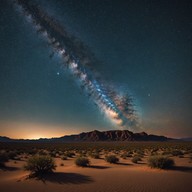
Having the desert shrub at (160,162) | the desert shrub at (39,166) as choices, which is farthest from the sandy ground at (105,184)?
the desert shrub at (160,162)

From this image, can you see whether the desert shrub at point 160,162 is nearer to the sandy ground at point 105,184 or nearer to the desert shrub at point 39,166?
the sandy ground at point 105,184

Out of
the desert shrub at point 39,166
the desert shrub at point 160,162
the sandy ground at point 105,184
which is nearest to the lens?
the sandy ground at point 105,184

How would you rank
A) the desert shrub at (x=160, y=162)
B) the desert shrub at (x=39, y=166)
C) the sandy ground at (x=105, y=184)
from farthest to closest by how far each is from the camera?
the desert shrub at (x=160, y=162), the desert shrub at (x=39, y=166), the sandy ground at (x=105, y=184)

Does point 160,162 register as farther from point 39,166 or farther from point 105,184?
point 39,166

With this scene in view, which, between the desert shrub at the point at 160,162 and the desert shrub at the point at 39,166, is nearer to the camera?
the desert shrub at the point at 39,166

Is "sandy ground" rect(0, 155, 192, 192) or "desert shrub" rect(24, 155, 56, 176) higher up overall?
"desert shrub" rect(24, 155, 56, 176)

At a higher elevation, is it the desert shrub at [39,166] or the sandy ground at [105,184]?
the desert shrub at [39,166]

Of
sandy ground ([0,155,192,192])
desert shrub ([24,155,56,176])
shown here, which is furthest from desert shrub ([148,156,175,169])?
desert shrub ([24,155,56,176])

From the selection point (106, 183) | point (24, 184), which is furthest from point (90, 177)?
point (24, 184)

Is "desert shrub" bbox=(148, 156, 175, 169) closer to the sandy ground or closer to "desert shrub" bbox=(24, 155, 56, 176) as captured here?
the sandy ground

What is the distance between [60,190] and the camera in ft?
30.3

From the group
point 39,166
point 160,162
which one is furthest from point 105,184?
point 160,162

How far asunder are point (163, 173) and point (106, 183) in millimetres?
4171

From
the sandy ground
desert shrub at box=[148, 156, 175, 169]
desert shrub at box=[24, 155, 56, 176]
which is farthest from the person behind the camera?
desert shrub at box=[148, 156, 175, 169]
